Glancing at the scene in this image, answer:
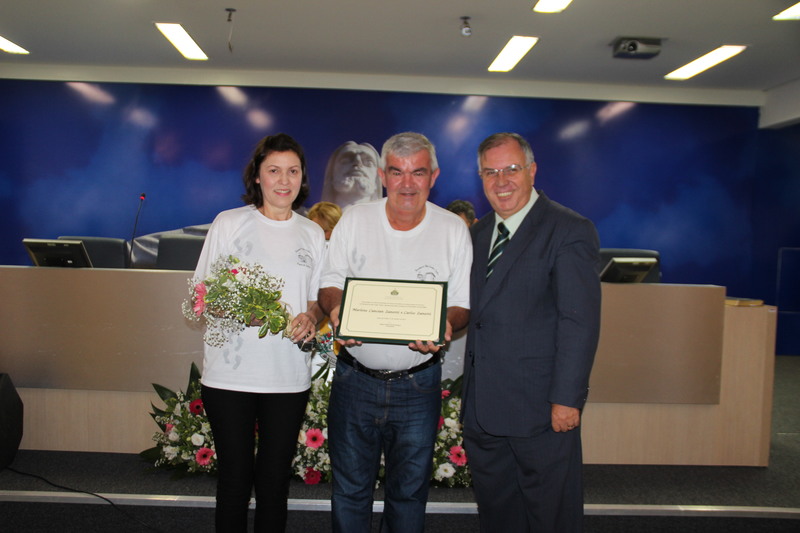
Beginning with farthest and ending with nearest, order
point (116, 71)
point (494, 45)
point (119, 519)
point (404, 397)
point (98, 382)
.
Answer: point (116, 71), point (494, 45), point (98, 382), point (119, 519), point (404, 397)

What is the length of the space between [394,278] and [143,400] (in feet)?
7.65

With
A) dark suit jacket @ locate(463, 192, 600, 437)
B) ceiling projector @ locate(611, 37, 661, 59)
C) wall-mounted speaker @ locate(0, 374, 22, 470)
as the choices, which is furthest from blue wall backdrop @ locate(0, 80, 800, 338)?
dark suit jacket @ locate(463, 192, 600, 437)

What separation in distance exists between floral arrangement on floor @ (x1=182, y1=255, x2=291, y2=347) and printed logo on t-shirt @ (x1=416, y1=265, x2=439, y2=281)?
0.47m

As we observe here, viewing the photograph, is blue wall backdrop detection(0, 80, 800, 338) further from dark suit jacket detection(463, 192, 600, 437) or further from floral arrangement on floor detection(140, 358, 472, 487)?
dark suit jacket detection(463, 192, 600, 437)

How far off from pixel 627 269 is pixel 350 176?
187 inches

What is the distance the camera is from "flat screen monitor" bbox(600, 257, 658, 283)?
3.60 meters

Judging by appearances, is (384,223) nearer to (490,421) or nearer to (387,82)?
(490,421)

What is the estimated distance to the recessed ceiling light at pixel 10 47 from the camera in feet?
22.0

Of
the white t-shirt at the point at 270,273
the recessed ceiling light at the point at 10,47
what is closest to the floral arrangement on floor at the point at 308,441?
the white t-shirt at the point at 270,273

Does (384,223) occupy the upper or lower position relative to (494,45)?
lower

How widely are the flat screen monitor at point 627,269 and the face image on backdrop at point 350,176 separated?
14.6 ft

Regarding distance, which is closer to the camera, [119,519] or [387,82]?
[119,519]

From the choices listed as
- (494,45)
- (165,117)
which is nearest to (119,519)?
(494,45)

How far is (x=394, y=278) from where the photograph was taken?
209cm
